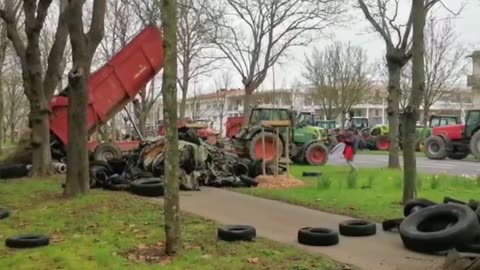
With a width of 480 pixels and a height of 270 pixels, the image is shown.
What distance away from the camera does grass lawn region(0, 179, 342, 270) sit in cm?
723

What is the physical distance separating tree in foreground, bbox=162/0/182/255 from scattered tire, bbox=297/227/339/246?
1.89 metres

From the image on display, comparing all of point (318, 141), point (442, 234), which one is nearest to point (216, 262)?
point (442, 234)

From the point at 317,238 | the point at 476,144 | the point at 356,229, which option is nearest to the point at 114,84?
the point at 356,229

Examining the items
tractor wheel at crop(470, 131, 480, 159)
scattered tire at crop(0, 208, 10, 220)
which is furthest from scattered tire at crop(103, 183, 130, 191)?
tractor wheel at crop(470, 131, 480, 159)

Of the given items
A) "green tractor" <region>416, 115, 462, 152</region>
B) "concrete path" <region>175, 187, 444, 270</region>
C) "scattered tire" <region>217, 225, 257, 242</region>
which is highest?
"green tractor" <region>416, 115, 462, 152</region>

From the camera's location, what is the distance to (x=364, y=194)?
1447 centimetres

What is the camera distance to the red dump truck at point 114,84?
20.7 metres

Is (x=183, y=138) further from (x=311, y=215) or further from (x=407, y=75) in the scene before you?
(x=407, y=75)

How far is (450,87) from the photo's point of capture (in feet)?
190

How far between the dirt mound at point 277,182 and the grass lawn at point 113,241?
474 cm

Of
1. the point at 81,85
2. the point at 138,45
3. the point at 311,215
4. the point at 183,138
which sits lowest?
the point at 311,215

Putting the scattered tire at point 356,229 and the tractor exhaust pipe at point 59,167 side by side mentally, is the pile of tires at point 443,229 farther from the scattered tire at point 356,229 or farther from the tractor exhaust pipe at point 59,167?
the tractor exhaust pipe at point 59,167

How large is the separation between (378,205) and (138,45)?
11439mm

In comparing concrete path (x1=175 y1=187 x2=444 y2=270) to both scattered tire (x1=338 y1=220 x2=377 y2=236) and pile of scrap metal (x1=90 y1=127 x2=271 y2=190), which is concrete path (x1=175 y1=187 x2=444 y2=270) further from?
pile of scrap metal (x1=90 y1=127 x2=271 y2=190)
